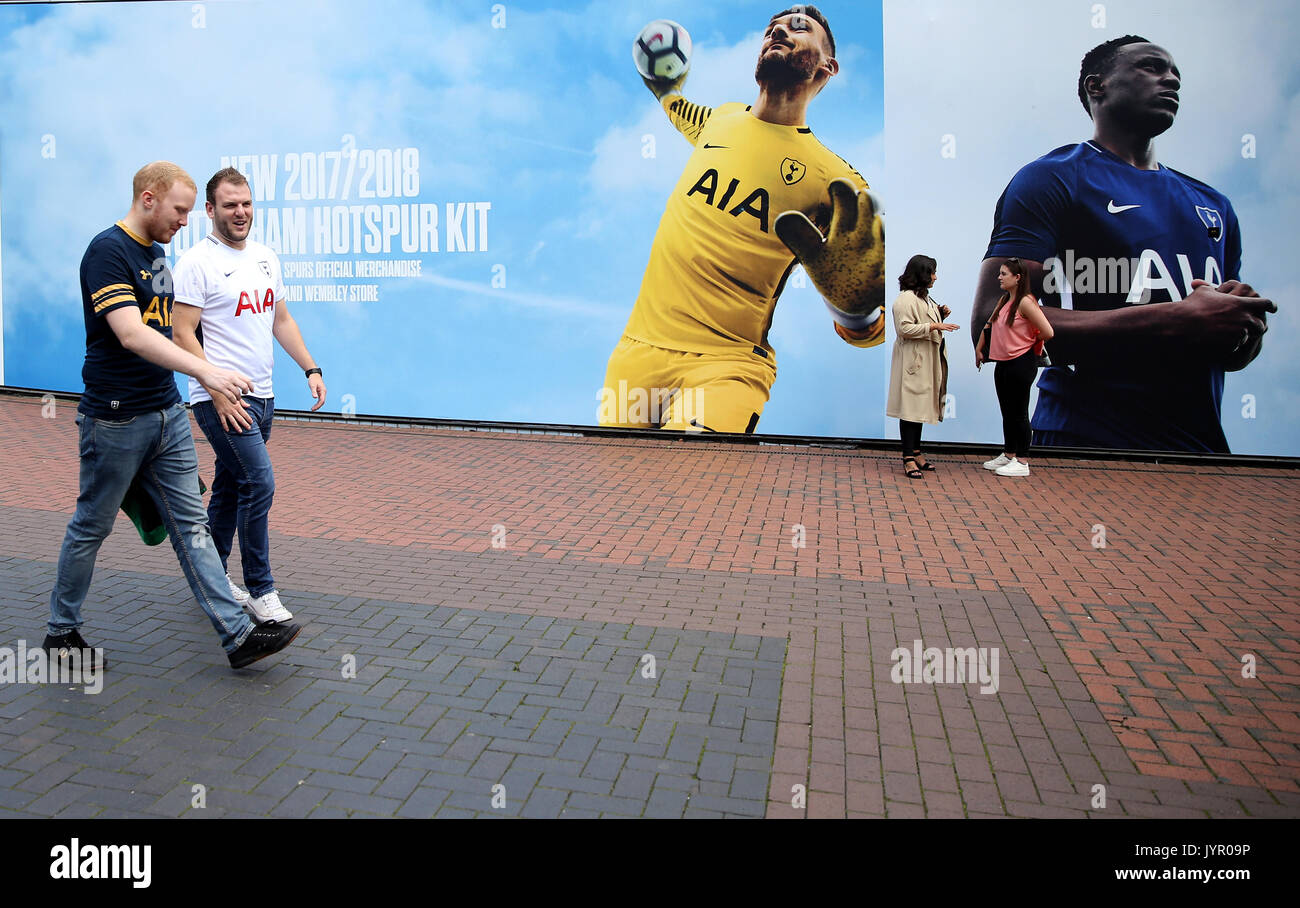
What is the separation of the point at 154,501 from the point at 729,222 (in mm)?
6427

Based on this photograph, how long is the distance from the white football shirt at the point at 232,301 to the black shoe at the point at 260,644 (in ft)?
3.55

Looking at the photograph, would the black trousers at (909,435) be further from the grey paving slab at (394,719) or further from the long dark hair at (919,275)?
the grey paving slab at (394,719)

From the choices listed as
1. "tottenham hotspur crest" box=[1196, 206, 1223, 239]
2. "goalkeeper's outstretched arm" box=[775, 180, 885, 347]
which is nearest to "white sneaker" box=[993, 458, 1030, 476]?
"goalkeeper's outstretched arm" box=[775, 180, 885, 347]

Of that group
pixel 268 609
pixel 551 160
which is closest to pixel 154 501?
pixel 268 609

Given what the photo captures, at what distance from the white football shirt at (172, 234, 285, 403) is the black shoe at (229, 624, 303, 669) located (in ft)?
3.55

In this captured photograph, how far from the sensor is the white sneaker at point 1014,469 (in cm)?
866

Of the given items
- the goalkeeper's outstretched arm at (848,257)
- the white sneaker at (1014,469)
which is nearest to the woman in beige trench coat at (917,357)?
the white sneaker at (1014,469)

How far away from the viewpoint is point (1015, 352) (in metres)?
8.64

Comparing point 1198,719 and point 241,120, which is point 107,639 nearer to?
point 1198,719

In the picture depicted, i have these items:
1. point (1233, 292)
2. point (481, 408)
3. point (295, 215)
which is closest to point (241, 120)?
point (295, 215)

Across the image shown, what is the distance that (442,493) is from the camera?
7941mm

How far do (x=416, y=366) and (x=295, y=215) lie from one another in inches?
78.6

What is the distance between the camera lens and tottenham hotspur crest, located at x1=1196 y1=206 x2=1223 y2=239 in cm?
892

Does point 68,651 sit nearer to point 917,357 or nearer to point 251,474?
point 251,474
